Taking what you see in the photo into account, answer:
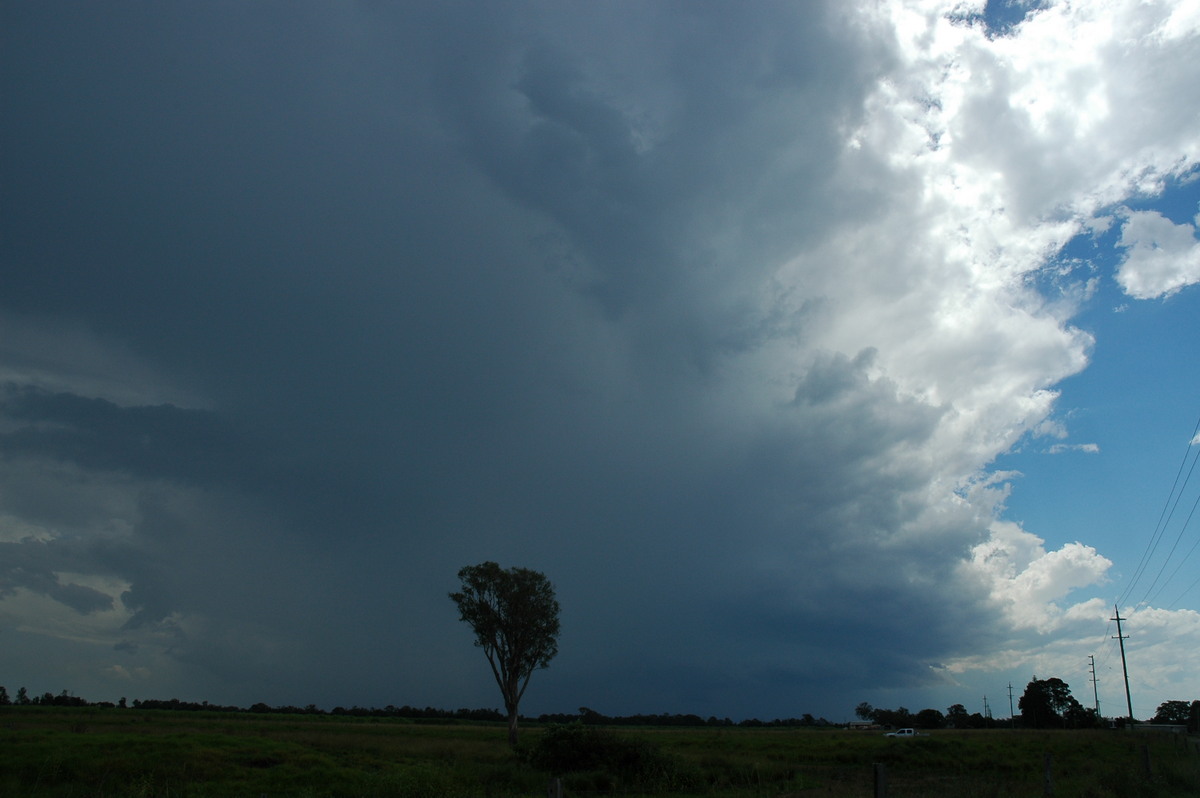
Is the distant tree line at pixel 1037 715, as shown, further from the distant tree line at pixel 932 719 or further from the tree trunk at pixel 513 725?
the tree trunk at pixel 513 725

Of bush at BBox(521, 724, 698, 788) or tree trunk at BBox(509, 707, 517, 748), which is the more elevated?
bush at BBox(521, 724, 698, 788)

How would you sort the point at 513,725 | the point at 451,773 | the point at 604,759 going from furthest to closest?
1. the point at 513,725
2. the point at 604,759
3. the point at 451,773

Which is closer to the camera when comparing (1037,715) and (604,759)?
(604,759)

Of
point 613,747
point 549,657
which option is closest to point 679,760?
point 613,747

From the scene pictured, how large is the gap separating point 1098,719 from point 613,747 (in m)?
135

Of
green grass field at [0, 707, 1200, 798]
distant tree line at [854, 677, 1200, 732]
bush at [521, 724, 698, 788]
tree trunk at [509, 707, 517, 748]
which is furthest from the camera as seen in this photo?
distant tree line at [854, 677, 1200, 732]

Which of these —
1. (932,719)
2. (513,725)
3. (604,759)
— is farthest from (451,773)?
(932,719)

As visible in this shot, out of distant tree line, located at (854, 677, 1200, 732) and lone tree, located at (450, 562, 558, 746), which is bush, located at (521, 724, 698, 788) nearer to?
lone tree, located at (450, 562, 558, 746)

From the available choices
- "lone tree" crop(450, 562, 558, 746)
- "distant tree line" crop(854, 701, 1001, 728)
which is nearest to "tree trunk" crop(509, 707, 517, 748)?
"lone tree" crop(450, 562, 558, 746)

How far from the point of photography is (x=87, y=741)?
116 ft

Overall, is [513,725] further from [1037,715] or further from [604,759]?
[1037,715]

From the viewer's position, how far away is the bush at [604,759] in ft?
105

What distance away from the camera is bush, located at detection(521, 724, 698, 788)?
3194cm

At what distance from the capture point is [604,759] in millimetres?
35250
